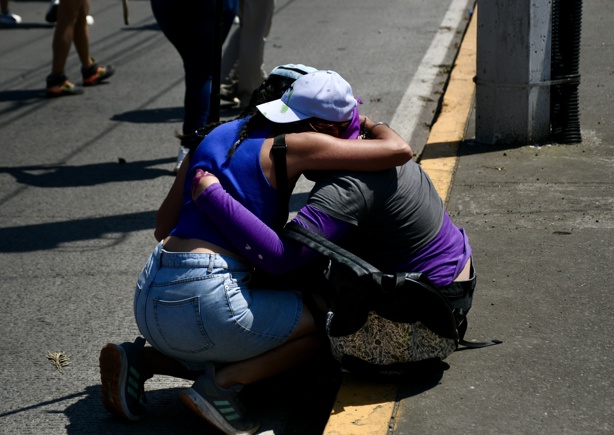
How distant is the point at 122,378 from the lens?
3.53 meters

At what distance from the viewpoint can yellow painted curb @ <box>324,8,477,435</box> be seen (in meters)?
3.39

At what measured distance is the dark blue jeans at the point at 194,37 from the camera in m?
6.29

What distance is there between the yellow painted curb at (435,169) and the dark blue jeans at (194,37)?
1460mm

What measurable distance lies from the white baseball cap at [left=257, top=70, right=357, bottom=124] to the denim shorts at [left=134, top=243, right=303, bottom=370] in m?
0.54

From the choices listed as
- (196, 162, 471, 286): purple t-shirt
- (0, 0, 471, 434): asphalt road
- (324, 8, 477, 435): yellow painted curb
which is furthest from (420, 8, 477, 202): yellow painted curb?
(196, 162, 471, 286): purple t-shirt

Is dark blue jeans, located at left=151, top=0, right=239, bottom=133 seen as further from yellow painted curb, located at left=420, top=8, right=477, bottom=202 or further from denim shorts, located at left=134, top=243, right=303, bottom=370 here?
denim shorts, located at left=134, top=243, right=303, bottom=370

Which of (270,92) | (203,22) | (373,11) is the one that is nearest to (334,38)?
(373,11)

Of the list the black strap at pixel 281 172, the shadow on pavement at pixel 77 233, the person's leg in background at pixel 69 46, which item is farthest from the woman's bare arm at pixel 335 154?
the person's leg in background at pixel 69 46

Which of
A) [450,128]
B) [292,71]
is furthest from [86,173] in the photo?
[292,71]

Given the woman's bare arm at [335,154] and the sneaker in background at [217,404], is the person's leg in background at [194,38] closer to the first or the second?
the woman's bare arm at [335,154]

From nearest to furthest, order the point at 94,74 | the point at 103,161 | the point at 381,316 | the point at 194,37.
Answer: the point at 381,316
the point at 194,37
the point at 103,161
the point at 94,74

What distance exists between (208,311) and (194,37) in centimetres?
330

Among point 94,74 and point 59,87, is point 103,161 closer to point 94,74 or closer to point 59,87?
point 59,87

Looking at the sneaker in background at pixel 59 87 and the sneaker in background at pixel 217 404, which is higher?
the sneaker in background at pixel 217 404
